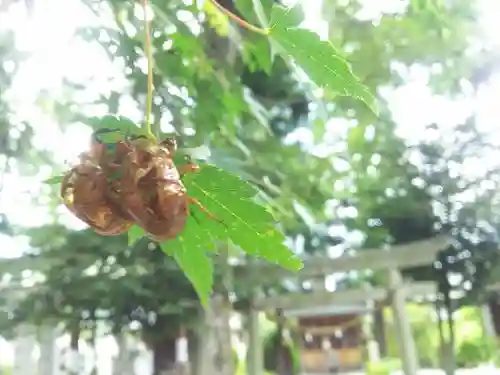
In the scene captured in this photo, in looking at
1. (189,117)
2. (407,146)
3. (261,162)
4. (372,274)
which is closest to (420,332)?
(372,274)

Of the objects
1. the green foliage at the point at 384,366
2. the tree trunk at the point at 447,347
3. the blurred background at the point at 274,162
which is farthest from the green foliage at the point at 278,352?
the tree trunk at the point at 447,347

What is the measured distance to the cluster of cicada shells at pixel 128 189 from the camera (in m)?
0.18

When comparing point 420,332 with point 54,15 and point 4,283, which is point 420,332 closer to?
point 4,283

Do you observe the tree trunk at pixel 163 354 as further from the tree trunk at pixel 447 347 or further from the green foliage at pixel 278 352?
the tree trunk at pixel 447 347

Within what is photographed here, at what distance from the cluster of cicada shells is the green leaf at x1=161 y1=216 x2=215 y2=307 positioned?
0.03 meters

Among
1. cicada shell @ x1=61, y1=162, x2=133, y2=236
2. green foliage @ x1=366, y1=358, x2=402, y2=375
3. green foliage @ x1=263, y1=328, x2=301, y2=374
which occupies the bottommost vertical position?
green foliage @ x1=366, y1=358, x2=402, y2=375

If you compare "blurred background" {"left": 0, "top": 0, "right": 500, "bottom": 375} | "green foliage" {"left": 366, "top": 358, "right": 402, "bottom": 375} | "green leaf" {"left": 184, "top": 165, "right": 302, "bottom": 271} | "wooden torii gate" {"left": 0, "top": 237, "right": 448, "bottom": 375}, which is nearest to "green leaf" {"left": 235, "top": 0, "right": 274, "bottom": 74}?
"blurred background" {"left": 0, "top": 0, "right": 500, "bottom": 375}

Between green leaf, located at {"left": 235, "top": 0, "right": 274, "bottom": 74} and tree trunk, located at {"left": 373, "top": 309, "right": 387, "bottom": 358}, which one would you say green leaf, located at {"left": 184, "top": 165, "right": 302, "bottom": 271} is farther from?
tree trunk, located at {"left": 373, "top": 309, "right": 387, "bottom": 358}

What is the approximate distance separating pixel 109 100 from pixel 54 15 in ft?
0.33

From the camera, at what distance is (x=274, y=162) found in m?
0.63

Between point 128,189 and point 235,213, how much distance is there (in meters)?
0.04

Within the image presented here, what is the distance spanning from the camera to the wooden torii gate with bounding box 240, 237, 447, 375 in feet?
2.91

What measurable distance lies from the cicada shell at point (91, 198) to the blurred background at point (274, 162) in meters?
0.27

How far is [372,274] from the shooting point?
1.05m
